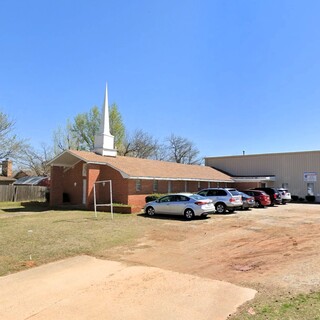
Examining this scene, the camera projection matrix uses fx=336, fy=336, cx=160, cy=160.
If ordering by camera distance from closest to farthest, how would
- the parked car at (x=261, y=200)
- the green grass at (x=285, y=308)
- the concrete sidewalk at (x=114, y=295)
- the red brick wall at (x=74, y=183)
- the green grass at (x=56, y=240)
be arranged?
the green grass at (x=285, y=308) < the concrete sidewalk at (x=114, y=295) < the green grass at (x=56, y=240) < the red brick wall at (x=74, y=183) < the parked car at (x=261, y=200)

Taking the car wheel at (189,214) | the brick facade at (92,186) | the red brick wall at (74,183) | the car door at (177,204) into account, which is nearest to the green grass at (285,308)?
the car wheel at (189,214)

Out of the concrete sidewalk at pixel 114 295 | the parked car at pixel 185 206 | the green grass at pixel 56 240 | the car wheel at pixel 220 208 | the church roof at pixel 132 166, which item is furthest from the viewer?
the church roof at pixel 132 166

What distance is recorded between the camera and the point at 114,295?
21.0 feet

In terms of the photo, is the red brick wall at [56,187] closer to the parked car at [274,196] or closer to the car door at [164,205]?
the car door at [164,205]

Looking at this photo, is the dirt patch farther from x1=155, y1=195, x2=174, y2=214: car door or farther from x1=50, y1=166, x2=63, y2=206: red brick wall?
x1=50, y1=166, x2=63, y2=206: red brick wall

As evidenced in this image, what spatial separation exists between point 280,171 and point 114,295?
3909 centimetres

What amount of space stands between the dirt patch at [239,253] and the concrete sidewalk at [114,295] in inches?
31.5

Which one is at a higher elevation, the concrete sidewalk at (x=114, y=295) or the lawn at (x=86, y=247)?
the lawn at (x=86, y=247)

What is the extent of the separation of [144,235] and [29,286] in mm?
7048

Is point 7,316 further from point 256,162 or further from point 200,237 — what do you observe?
point 256,162

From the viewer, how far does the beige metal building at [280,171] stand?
39531 millimetres

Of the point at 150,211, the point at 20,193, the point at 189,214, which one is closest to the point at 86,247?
the point at 189,214

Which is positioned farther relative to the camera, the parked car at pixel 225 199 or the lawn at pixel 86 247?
the parked car at pixel 225 199

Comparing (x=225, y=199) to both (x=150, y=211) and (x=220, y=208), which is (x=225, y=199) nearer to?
(x=220, y=208)
